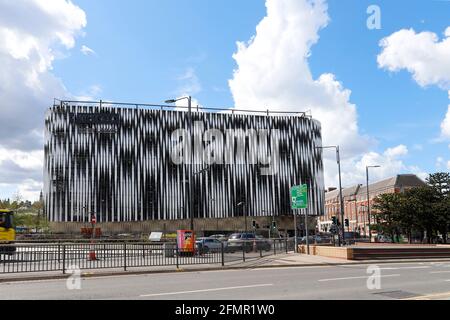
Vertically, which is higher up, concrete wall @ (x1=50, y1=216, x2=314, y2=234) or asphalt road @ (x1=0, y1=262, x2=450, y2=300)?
asphalt road @ (x1=0, y1=262, x2=450, y2=300)

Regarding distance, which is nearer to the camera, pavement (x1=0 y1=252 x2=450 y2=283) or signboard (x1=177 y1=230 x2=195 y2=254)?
pavement (x1=0 y1=252 x2=450 y2=283)

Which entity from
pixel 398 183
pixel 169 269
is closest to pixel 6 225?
pixel 169 269

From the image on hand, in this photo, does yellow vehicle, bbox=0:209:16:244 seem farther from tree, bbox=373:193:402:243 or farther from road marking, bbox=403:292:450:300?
tree, bbox=373:193:402:243

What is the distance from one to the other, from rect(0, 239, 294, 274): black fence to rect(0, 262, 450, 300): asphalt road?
3676 millimetres

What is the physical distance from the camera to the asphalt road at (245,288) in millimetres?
11148

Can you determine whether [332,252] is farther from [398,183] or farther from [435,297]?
[398,183]

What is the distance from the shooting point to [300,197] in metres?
29.0

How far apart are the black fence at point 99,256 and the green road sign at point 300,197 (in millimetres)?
5340

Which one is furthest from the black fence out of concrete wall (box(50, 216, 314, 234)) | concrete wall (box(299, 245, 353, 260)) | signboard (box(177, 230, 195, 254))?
concrete wall (box(50, 216, 314, 234))

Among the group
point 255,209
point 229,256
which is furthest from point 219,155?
point 229,256

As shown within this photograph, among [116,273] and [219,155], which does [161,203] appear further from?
[116,273]

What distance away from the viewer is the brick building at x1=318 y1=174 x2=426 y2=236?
107 metres

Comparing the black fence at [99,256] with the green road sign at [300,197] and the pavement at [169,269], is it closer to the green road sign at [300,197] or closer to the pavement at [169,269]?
the pavement at [169,269]

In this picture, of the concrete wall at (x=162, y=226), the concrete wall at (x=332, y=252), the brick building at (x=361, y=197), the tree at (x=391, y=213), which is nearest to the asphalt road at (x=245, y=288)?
the concrete wall at (x=332, y=252)
